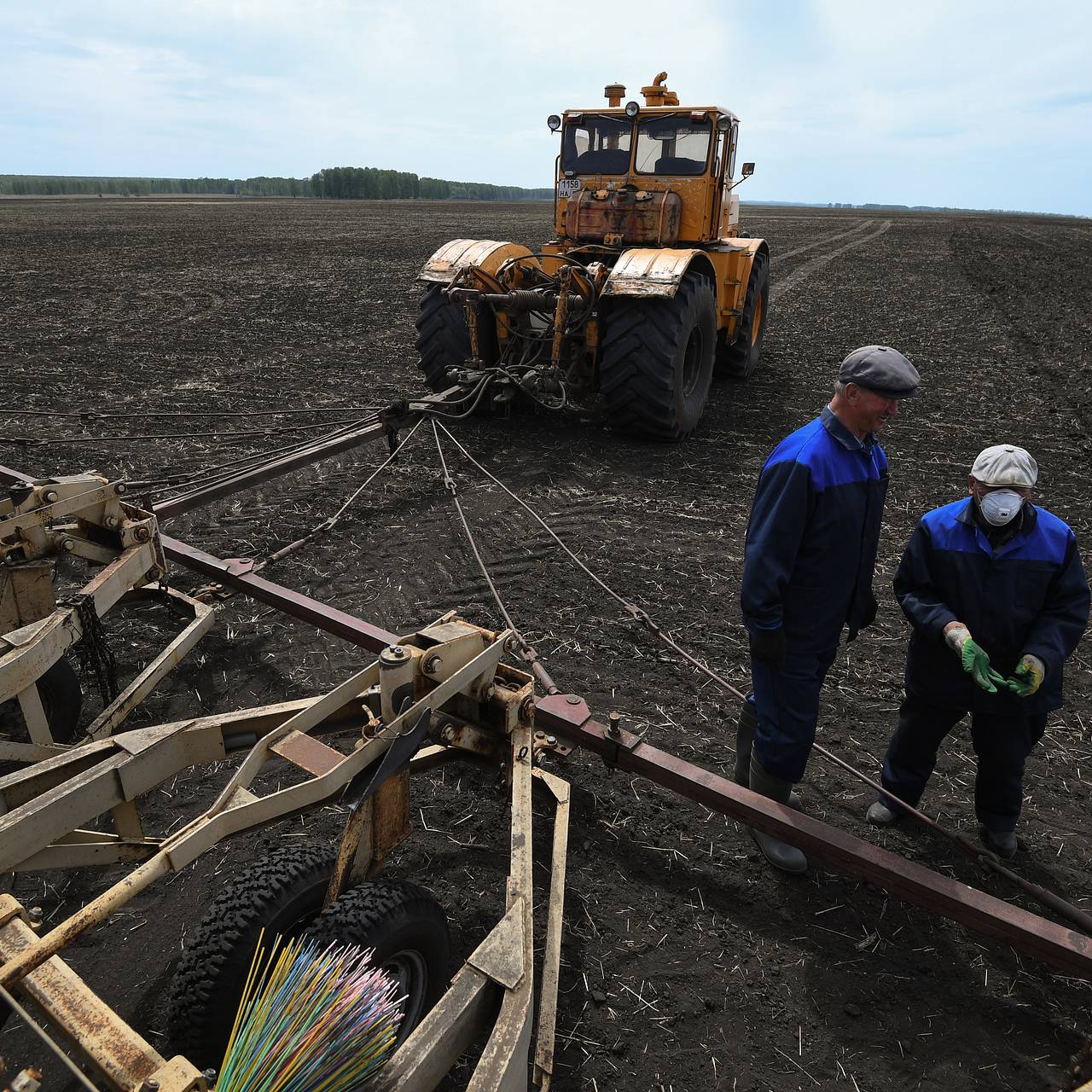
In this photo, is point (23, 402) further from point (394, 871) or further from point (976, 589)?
point (976, 589)

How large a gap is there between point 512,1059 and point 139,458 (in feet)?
20.6

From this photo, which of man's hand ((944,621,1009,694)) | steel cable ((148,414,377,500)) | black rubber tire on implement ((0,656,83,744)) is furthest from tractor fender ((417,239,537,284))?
man's hand ((944,621,1009,694))

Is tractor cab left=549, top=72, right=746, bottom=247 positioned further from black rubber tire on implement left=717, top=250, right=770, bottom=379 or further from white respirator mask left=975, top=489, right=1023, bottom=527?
white respirator mask left=975, top=489, right=1023, bottom=527

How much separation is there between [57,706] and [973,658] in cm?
348

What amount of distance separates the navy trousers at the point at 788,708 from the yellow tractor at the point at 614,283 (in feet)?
13.5

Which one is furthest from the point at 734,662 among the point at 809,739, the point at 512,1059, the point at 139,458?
the point at 139,458

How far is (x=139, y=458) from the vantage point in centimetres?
666

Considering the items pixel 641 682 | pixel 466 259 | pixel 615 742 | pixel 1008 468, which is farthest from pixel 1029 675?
pixel 466 259

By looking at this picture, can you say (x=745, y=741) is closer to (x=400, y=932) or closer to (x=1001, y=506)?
(x=1001, y=506)

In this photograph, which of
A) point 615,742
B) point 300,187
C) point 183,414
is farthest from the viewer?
point 300,187

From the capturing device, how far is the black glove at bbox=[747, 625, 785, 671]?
273cm

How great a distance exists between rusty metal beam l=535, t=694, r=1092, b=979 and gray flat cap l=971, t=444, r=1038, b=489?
1267 millimetres

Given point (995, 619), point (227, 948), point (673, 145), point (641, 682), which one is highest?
point (673, 145)

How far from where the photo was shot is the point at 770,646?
108 inches
